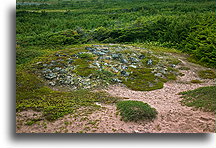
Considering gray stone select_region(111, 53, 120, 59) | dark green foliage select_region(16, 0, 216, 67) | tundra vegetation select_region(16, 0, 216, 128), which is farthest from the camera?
gray stone select_region(111, 53, 120, 59)

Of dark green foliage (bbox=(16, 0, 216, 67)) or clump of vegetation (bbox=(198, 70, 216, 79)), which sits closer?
dark green foliage (bbox=(16, 0, 216, 67))

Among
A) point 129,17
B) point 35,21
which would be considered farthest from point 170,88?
point 129,17

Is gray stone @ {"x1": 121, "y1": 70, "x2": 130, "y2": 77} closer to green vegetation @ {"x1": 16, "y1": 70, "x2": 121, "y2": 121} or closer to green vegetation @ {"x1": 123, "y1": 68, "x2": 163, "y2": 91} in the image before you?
green vegetation @ {"x1": 123, "y1": 68, "x2": 163, "y2": 91}

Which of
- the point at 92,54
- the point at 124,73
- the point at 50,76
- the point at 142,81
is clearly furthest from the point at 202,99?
the point at 92,54

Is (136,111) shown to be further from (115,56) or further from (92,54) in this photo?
(92,54)

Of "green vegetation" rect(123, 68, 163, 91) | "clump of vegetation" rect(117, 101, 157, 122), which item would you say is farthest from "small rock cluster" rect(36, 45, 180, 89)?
"clump of vegetation" rect(117, 101, 157, 122)

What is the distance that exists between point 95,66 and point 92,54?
2.68 meters

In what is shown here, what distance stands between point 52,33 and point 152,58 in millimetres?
9297

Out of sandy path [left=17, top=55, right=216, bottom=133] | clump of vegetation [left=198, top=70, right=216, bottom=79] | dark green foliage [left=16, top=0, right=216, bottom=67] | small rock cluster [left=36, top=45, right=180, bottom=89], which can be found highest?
dark green foliage [left=16, top=0, right=216, bottom=67]

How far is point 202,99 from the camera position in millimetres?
10758

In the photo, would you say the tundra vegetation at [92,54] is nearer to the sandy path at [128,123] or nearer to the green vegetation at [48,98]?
the green vegetation at [48,98]

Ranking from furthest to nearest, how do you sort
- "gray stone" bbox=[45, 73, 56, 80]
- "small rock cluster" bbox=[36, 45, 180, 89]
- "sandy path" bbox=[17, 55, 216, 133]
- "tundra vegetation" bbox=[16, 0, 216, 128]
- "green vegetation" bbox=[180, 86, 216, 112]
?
"small rock cluster" bbox=[36, 45, 180, 89]
"gray stone" bbox=[45, 73, 56, 80]
"tundra vegetation" bbox=[16, 0, 216, 128]
"green vegetation" bbox=[180, 86, 216, 112]
"sandy path" bbox=[17, 55, 216, 133]

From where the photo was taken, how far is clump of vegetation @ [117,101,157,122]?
8977 mm

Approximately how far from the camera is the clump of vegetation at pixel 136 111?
898 cm
